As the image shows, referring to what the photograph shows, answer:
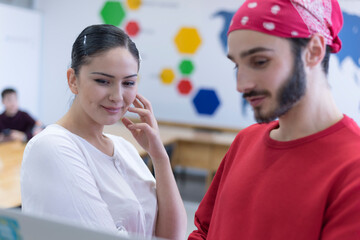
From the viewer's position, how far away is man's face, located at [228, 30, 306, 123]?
814 millimetres

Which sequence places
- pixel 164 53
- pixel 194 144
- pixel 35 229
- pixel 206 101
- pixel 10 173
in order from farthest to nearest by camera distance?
pixel 164 53, pixel 206 101, pixel 194 144, pixel 10 173, pixel 35 229

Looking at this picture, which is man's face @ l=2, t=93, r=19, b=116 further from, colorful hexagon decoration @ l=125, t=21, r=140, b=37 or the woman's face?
the woman's face

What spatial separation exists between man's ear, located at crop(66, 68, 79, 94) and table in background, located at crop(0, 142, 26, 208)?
1010 mm

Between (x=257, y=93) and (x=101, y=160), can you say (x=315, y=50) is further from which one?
(x=101, y=160)

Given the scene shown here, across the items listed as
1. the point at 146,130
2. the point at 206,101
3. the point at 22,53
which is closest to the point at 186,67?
the point at 206,101

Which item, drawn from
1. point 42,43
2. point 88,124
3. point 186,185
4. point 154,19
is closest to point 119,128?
point 186,185

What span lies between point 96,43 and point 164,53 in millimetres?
4717

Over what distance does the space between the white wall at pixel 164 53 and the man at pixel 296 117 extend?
4.64 meters

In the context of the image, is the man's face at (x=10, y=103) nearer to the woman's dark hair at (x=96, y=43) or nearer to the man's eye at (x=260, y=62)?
the woman's dark hair at (x=96, y=43)

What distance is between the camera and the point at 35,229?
503 millimetres

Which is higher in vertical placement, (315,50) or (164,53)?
(315,50)

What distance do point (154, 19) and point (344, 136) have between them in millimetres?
5364

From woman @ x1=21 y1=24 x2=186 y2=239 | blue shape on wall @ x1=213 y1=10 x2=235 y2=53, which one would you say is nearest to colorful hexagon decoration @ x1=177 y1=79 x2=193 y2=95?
blue shape on wall @ x1=213 y1=10 x2=235 y2=53

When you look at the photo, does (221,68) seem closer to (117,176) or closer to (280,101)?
(117,176)
